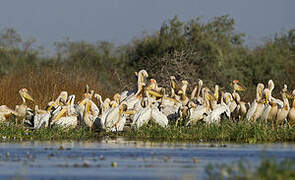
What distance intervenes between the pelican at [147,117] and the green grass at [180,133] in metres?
0.21

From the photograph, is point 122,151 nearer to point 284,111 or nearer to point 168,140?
point 168,140

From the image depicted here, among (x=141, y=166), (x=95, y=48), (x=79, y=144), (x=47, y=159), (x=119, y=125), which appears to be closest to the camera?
(x=141, y=166)

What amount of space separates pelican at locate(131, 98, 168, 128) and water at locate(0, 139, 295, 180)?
5.21 feet

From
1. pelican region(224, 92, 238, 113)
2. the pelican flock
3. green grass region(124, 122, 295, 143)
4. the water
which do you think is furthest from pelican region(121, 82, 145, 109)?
the water

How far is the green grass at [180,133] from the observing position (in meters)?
14.4

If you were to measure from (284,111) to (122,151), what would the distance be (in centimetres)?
552

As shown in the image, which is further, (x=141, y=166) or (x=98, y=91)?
(x=98, y=91)

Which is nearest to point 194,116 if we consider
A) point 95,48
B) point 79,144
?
point 79,144

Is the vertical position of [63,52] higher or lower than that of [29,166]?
higher

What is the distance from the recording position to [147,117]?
16.6m

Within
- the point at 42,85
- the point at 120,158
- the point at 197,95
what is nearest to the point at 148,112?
the point at 197,95

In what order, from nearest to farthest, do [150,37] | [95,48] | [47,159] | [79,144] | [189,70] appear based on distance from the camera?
[47,159]
[79,144]
[189,70]
[150,37]
[95,48]

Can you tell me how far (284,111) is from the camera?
1689cm

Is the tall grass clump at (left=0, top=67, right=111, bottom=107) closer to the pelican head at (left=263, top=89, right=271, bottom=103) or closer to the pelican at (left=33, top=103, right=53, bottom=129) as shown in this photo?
the pelican at (left=33, top=103, right=53, bottom=129)
